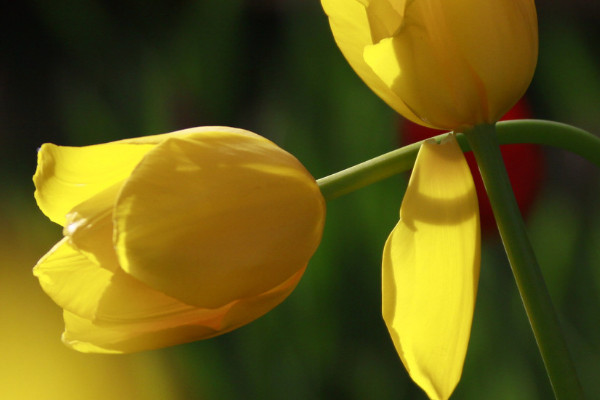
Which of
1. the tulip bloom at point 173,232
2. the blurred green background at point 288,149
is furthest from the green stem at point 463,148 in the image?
the blurred green background at point 288,149

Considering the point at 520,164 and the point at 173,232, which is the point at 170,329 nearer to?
the point at 173,232

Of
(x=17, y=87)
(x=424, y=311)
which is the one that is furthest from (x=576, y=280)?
(x=17, y=87)

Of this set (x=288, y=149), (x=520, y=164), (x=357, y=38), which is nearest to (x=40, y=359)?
(x=288, y=149)

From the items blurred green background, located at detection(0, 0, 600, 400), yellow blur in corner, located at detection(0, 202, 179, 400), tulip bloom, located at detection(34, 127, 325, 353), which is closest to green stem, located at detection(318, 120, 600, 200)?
tulip bloom, located at detection(34, 127, 325, 353)

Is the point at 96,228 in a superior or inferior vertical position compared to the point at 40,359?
superior

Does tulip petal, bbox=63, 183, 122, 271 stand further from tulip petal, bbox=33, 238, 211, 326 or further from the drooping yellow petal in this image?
the drooping yellow petal

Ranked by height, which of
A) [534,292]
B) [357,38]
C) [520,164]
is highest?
[357,38]

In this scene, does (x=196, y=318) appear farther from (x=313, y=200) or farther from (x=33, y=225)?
(x=33, y=225)
